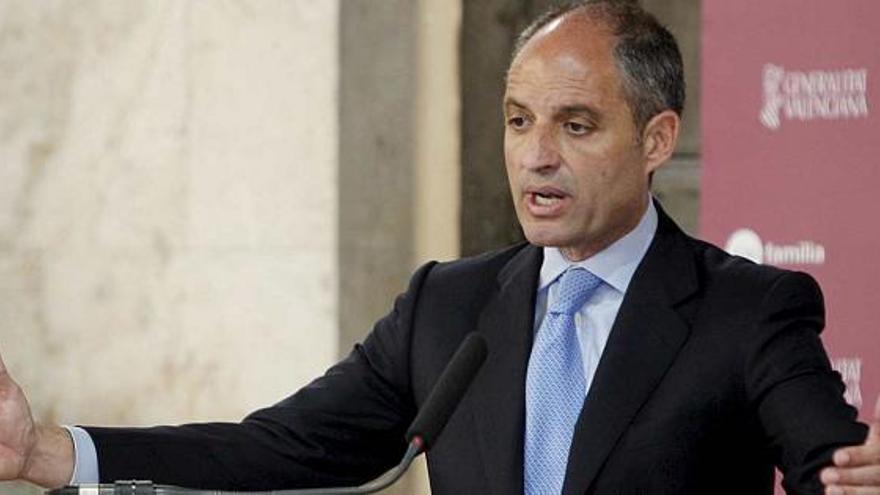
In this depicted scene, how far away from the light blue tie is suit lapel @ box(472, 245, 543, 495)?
0.02 m

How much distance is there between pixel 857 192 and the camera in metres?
5.75

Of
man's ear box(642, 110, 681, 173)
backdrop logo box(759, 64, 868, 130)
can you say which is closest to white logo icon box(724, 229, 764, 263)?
backdrop logo box(759, 64, 868, 130)

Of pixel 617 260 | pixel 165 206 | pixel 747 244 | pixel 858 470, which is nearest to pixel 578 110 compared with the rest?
pixel 617 260

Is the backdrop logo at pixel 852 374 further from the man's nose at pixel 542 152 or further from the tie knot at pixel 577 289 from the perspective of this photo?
the man's nose at pixel 542 152

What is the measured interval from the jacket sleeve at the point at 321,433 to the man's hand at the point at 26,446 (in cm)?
14

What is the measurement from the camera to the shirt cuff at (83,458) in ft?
13.6

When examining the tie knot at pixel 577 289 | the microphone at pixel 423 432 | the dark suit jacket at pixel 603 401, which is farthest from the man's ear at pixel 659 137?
the microphone at pixel 423 432

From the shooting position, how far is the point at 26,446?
402cm

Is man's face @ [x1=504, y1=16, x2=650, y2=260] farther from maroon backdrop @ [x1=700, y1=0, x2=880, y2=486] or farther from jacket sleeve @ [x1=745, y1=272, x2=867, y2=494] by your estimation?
maroon backdrop @ [x1=700, y1=0, x2=880, y2=486]

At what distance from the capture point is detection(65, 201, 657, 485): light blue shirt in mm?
4180

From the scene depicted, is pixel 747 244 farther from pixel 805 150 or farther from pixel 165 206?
pixel 165 206

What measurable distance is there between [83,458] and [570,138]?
1.03 metres

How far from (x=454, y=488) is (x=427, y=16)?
3.15m

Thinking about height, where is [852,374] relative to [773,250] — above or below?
below
